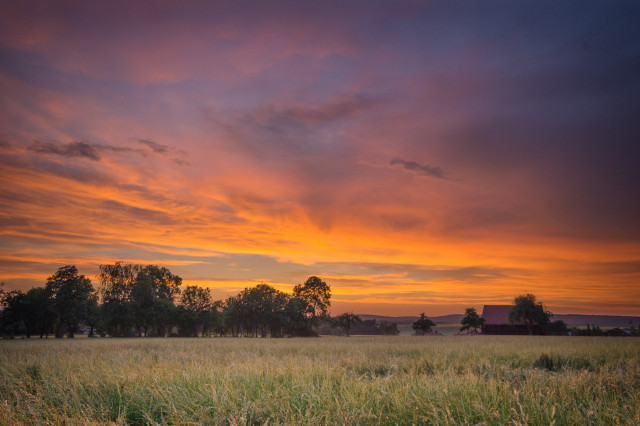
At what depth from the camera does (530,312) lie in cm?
7231

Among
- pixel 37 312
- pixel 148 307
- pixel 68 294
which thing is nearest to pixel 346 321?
pixel 148 307


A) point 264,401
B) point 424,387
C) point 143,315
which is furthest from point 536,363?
point 143,315

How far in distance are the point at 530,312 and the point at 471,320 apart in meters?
22.3

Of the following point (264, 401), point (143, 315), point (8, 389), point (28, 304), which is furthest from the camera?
point (28, 304)

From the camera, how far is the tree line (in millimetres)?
74250

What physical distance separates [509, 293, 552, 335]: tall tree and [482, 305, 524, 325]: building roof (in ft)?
22.9

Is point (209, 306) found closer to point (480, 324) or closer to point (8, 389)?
point (480, 324)

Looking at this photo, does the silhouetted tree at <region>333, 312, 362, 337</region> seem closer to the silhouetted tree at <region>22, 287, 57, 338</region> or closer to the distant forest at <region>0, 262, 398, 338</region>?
the distant forest at <region>0, 262, 398, 338</region>

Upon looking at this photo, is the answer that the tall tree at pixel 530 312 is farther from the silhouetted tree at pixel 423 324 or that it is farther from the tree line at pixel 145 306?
the tree line at pixel 145 306

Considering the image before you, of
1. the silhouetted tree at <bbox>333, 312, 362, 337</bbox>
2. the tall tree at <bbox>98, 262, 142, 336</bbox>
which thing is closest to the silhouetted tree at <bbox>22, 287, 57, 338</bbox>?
the tall tree at <bbox>98, 262, 142, 336</bbox>

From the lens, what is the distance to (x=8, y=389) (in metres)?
8.22

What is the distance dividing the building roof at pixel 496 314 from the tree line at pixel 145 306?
33.9 meters

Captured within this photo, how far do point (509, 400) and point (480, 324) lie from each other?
98158mm

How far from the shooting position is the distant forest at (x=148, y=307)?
244 feet
